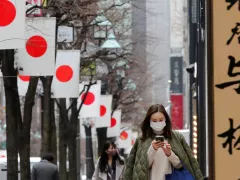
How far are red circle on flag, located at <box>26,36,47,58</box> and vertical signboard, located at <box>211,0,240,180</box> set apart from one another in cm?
1311

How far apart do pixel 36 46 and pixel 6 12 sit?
4139 millimetres

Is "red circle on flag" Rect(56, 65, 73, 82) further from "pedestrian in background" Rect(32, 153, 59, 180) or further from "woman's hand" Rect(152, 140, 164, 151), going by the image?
"woman's hand" Rect(152, 140, 164, 151)

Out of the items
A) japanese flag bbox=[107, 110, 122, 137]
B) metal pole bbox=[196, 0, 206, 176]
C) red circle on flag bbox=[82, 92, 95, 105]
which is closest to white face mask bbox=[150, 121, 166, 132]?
metal pole bbox=[196, 0, 206, 176]

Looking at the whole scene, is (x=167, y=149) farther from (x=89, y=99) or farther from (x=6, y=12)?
(x=89, y=99)

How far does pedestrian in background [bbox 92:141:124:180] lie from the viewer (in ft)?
49.1

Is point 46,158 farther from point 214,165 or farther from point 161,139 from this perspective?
point 214,165

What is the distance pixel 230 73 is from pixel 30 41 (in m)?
13.5

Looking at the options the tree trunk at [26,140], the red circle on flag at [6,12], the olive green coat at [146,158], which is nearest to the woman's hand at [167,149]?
the olive green coat at [146,158]

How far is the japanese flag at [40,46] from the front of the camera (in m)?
18.5

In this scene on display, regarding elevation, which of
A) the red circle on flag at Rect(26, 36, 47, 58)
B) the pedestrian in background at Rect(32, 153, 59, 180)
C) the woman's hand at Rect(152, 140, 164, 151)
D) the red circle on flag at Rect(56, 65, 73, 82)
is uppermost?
the red circle on flag at Rect(26, 36, 47, 58)

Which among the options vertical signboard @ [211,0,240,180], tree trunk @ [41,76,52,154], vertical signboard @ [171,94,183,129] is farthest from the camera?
vertical signboard @ [171,94,183,129]

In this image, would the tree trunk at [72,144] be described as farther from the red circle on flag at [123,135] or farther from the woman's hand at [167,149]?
the woman's hand at [167,149]

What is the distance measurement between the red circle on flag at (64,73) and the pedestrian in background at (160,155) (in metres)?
15.9

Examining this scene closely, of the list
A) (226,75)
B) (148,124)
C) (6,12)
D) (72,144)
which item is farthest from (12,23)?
(72,144)
